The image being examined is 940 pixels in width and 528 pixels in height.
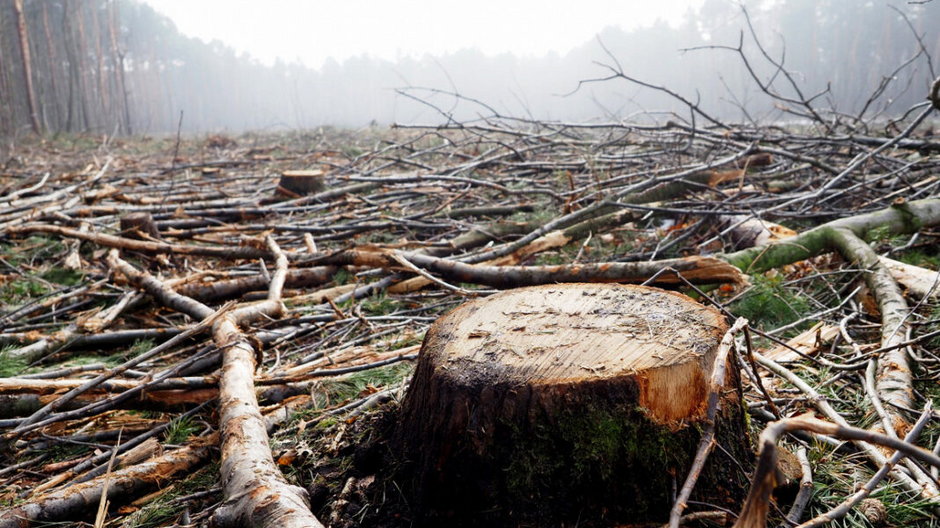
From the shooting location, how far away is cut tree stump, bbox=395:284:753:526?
4.16 ft

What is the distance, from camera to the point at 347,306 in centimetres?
360

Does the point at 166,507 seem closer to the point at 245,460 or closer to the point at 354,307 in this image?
the point at 245,460

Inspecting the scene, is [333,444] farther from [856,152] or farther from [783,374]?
[856,152]

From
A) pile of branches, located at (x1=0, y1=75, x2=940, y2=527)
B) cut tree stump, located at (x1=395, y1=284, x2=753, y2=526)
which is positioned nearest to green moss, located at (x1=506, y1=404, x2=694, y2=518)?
cut tree stump, located at (x1=395, y1=284, x2=753, y2=526)

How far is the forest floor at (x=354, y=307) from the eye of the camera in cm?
177

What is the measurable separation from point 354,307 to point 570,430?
93.2 inches

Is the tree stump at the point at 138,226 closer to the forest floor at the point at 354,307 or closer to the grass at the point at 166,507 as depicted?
the forest floor at the point at 354,307

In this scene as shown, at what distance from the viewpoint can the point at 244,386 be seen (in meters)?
1.98

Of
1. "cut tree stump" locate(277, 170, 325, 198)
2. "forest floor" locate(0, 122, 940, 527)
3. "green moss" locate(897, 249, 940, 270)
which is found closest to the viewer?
"forest floor" locate(0, 122, 940, 527)

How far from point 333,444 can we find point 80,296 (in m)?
2.98

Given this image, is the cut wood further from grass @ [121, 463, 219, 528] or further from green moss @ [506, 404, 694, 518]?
grass @ [121, 463, 219, 528]

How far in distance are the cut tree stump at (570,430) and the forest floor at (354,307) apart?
0.47ft

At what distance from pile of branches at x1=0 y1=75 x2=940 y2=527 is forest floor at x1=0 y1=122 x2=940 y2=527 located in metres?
0.02

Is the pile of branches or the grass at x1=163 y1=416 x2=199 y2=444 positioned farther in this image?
the grass at x1=163 y1=416 x2=199 y2=444
